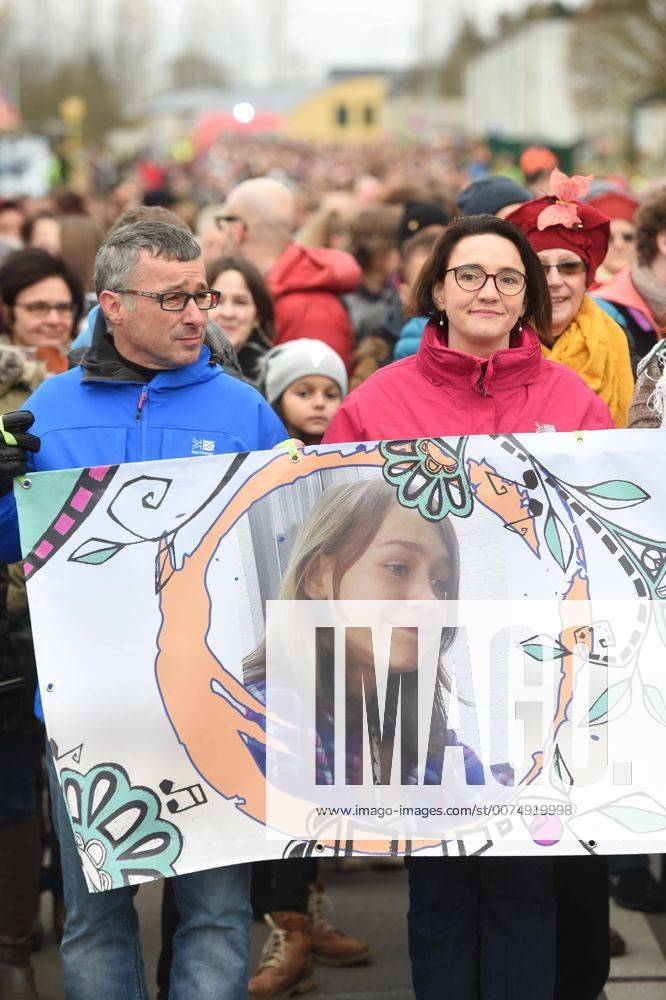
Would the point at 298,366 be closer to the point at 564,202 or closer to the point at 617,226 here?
the point at 564,202

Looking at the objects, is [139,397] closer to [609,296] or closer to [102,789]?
[102,789]

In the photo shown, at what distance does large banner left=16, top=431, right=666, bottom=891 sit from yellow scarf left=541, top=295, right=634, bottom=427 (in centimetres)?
98

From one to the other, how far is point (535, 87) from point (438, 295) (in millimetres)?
105799

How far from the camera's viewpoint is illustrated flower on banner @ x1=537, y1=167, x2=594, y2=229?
4.62 meters

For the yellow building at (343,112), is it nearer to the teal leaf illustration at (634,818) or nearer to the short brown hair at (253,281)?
the short brown hair at (253,281)

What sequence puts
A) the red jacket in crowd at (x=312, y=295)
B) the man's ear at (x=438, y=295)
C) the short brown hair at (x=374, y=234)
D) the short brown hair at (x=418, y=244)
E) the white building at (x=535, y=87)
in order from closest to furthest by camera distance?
the man's ear at (x=438, y=295), the short brown hair at (x=418, y=244), the red jacket in crowd at (x=312, y=295), the short brown hair at (x=374, y=234), the white building at (x=535, y=87)

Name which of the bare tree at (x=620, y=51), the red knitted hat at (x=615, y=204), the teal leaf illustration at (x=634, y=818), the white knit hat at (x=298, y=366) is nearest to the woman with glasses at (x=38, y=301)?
the white knit hat at (x=298, y=366)

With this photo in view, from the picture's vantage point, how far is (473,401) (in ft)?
12.3

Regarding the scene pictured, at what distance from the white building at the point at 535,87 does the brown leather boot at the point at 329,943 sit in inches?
3692

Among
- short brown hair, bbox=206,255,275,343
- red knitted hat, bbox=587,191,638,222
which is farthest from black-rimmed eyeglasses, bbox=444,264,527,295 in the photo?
red knitted hat, bbox=587,191,638,222

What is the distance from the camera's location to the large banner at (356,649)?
354 cm

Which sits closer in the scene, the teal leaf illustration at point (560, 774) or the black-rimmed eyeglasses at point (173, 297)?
the teal leaf illustration at point (560, 774)

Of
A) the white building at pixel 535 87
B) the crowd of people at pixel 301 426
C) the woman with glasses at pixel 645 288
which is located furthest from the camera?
the white building at pixel 535 87

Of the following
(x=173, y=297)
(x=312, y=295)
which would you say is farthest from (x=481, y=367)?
(x=312, y=295)
